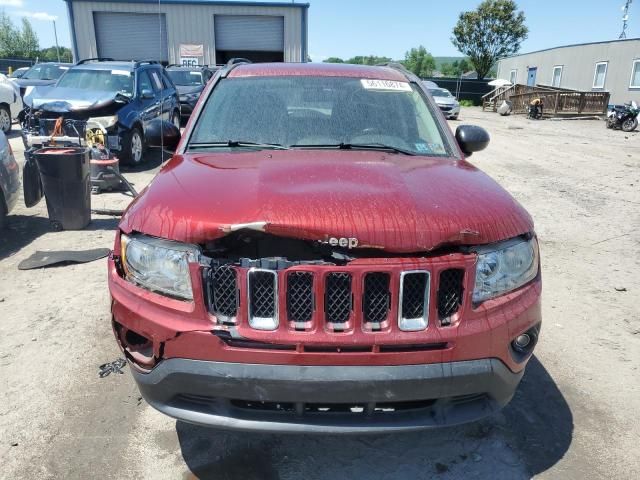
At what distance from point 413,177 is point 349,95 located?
1184 millimetres

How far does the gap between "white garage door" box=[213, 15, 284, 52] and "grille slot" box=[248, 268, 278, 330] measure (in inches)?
1211

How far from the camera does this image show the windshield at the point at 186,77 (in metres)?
17.1

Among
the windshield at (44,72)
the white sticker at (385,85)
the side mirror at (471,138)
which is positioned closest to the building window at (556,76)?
the windshield at (44,72)

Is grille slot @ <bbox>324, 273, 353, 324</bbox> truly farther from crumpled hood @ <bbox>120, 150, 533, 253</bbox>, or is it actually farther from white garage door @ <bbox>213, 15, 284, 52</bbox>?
white garage door @ <bbox>213, 15, 284, 52</bbox>

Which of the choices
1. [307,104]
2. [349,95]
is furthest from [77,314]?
[349,95]

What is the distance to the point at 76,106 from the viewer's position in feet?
28.5

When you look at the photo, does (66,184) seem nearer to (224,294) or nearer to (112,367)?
(112,367)

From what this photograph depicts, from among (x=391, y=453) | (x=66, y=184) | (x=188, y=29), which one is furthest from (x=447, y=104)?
(x=391, y=453)

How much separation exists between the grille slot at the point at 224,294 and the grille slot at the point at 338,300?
0.35 meters

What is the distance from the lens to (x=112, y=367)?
326 centimetres

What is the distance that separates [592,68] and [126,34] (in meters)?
27.4

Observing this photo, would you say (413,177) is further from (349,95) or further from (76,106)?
(76,106)

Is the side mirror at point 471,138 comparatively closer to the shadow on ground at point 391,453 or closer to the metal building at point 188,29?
the shadow on ground at point 391,453

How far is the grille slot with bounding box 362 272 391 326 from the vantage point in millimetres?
1939
